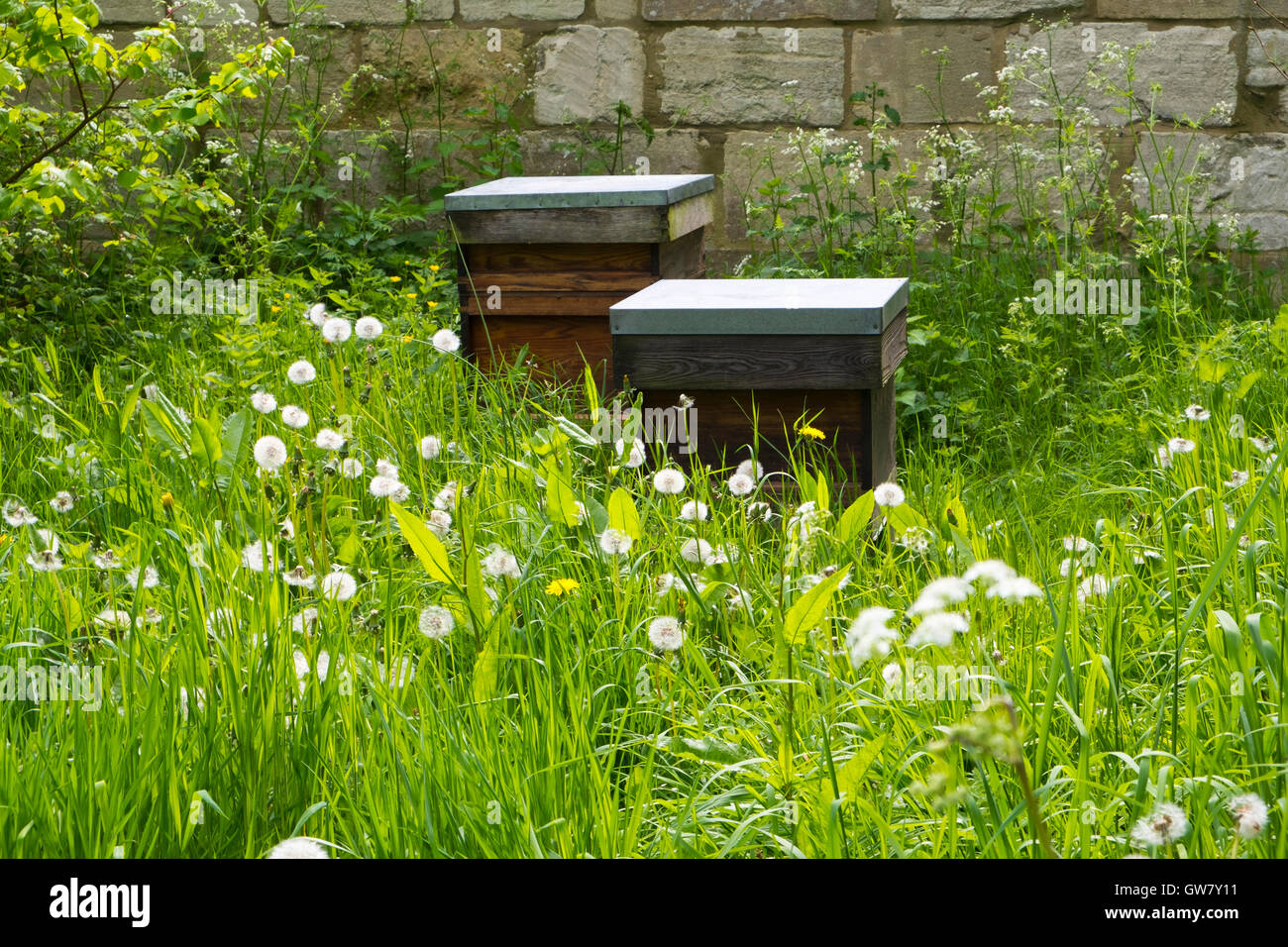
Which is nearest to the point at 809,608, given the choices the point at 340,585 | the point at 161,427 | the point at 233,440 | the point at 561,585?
the point at 561,585

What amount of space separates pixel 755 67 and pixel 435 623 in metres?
4.42

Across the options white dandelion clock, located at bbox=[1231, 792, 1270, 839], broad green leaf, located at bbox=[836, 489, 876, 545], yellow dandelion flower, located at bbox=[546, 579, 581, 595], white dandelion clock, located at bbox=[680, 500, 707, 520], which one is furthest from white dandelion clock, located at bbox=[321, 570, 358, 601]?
white dandelion clock, located at bbox=[1231, 792, 1270, 839]

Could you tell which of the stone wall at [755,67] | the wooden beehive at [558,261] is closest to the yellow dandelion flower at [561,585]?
the wooden beehive at [558,261]

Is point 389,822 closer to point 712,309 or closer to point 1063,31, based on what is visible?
point 712,309

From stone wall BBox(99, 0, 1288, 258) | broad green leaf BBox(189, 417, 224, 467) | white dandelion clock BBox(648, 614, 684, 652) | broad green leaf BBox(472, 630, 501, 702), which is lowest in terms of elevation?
broad green leaf BBox(472, 630, 501, 702)

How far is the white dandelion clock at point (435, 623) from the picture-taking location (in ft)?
6.19

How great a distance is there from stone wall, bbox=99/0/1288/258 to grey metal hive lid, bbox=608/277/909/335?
2.84 meters

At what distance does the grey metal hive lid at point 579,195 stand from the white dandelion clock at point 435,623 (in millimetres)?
2360

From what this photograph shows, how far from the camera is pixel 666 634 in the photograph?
190cm

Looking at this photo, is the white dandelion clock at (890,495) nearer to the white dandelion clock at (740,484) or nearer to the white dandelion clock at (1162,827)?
the white dandelion clock at (740,484)

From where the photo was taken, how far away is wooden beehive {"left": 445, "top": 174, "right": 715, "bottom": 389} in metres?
4.06

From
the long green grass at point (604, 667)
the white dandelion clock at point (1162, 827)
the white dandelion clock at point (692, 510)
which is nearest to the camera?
the white dandelion clock at point (1162, 827)

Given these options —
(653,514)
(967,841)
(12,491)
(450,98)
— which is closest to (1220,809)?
(967,841)

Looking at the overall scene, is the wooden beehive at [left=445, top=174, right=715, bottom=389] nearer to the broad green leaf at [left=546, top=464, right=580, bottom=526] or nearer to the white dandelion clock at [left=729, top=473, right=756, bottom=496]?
the white dandelion clock at [left=729, top=473, right=756, bottom=496]
